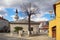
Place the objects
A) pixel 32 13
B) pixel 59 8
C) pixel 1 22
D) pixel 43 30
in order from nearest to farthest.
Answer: pixel 59 8, pixel 32 13, pixel 43 30, pixel 1 22

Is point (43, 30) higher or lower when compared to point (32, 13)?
lower

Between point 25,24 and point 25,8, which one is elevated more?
point 25,8

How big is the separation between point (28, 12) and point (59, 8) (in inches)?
949

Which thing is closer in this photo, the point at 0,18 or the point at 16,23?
the point at 16,23

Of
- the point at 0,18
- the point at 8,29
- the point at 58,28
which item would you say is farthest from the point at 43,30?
the point at 58,28

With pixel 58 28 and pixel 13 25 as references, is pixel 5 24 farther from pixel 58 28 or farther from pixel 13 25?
pixel 58 28

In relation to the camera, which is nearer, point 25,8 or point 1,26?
point 25,8

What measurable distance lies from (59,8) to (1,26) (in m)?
42.4

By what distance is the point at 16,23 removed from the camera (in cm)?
5409

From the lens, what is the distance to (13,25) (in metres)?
54.3

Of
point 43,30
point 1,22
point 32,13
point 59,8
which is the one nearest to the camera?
point 59,8

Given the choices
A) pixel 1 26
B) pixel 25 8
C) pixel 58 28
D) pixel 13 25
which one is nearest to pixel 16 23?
pixel 13 25

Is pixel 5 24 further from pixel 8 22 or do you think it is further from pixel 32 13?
pixel 32 13

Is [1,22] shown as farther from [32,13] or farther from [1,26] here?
[32,13]
